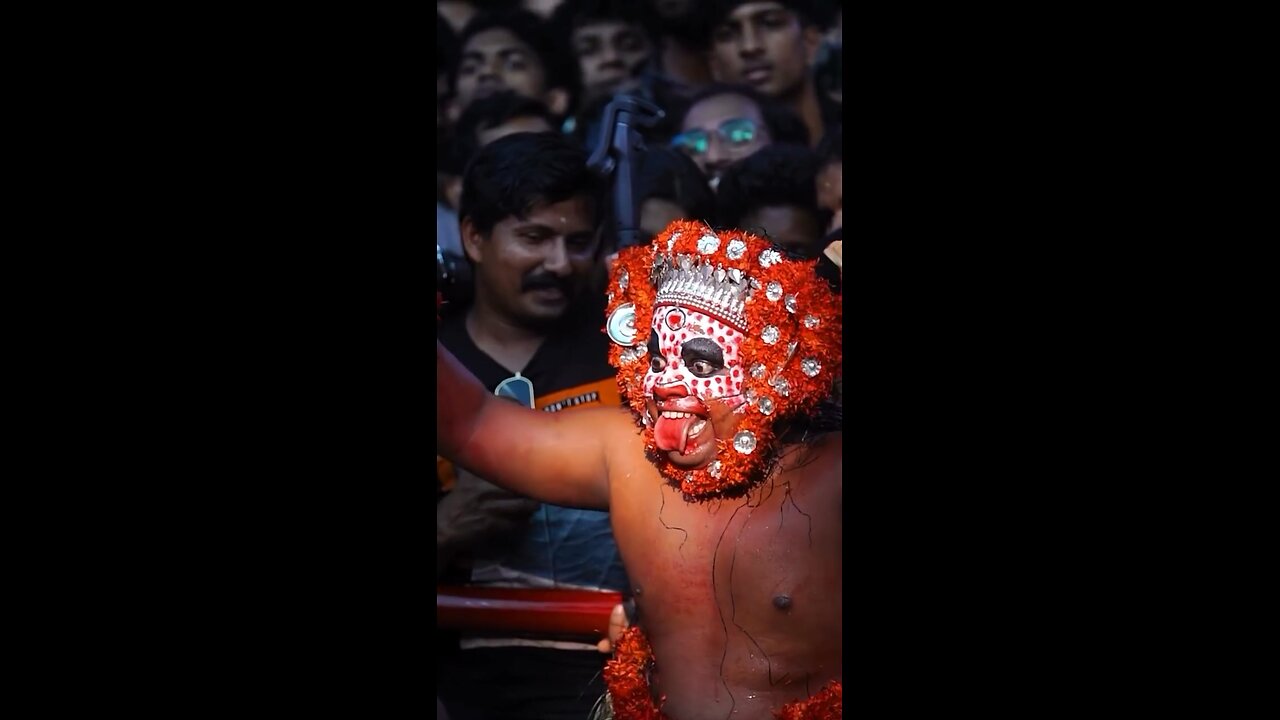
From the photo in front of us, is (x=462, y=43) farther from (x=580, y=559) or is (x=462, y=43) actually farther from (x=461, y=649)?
(x=461, y=649)

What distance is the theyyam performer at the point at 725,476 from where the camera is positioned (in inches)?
112

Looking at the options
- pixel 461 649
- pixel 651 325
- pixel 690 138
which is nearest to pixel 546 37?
pixel 690 138

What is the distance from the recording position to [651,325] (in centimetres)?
293

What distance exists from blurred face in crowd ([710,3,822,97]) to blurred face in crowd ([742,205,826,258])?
31cm

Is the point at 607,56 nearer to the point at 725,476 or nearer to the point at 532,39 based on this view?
the point at 532,39

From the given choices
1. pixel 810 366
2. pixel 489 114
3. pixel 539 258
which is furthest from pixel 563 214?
pixel 810 366

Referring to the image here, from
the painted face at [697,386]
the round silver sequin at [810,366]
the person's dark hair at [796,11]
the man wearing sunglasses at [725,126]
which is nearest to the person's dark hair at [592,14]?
the person's dark hair at [796,11]

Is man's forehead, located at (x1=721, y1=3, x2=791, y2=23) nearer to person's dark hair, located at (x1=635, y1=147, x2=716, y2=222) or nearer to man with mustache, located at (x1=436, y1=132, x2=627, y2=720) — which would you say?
person's dark hair, located at (x1=635, y1=147, x2=716, y2=222)

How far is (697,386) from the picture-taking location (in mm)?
2842

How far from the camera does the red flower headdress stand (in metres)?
2.83

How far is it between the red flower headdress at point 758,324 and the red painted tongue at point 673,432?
46 millimetres

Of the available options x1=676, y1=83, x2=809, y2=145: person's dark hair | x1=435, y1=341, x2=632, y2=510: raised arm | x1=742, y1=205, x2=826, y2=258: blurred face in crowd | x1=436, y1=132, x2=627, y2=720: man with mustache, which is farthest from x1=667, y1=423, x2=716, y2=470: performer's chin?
x1=676, y1=83, x2=809, y2=145: person's dark hair

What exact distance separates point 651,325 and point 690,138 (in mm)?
578

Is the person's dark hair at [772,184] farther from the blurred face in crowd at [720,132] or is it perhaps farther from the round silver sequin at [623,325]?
the round silver sequin at [623,325]
